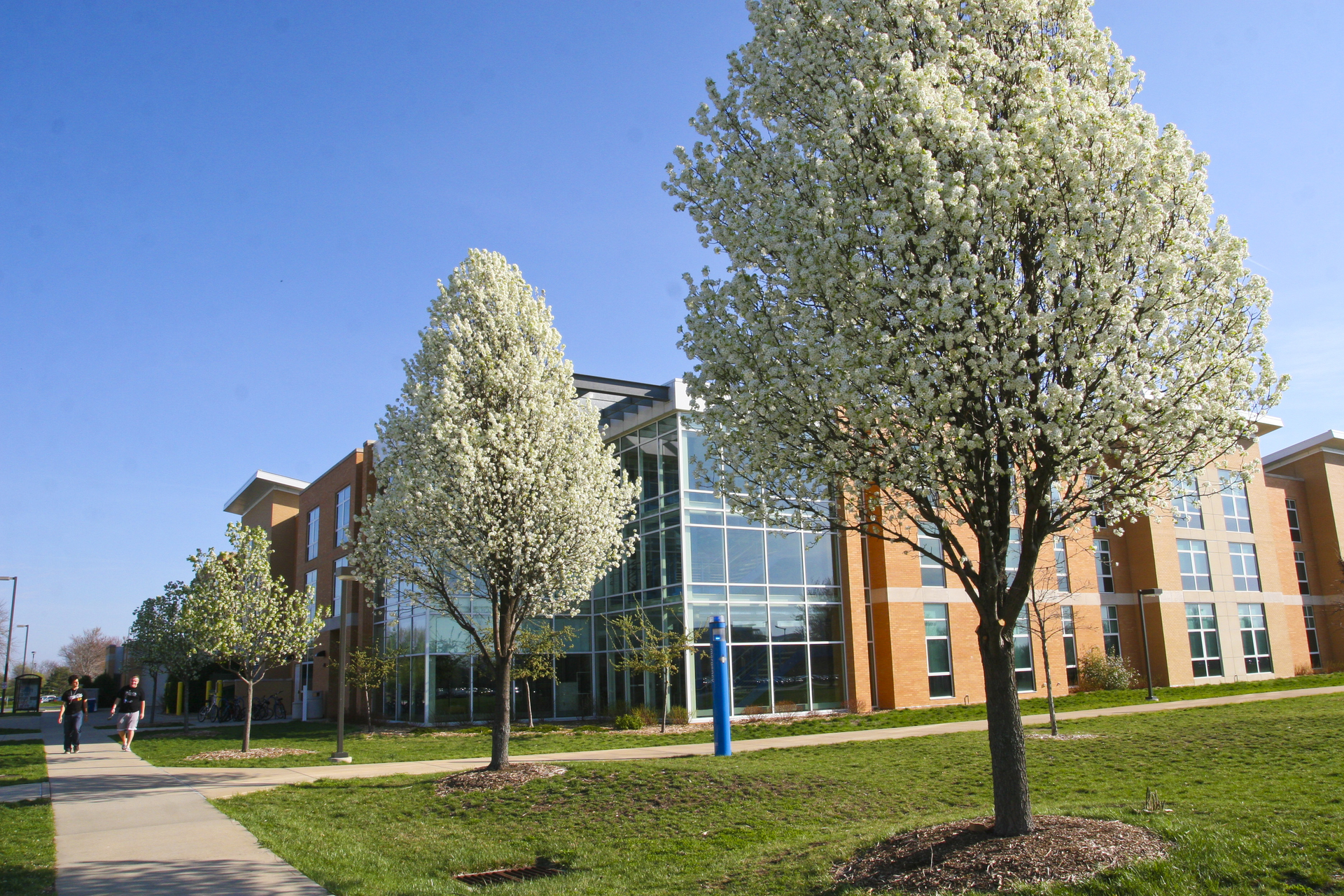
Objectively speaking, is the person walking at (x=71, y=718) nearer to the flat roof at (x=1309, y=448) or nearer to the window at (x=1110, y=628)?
the window at (x=1110, y=628)

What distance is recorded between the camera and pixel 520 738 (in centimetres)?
2252

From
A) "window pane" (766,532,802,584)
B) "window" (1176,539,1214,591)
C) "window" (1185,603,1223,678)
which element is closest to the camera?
"window pane" (766,532,802,584)

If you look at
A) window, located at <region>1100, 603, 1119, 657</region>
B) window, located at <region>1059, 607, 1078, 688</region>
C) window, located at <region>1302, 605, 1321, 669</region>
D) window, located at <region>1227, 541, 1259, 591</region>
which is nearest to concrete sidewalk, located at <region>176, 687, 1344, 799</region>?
window, located at <region>1059, 607, 1078, 688</region>

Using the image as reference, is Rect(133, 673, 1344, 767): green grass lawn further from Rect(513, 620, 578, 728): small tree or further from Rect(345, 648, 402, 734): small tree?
Rect(513, 620, 578, 728): small tree

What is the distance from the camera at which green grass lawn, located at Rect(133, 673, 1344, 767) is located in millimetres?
19562

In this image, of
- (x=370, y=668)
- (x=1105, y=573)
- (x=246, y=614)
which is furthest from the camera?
(x=1105, y=573)

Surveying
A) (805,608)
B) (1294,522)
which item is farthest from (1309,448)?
(805,608)

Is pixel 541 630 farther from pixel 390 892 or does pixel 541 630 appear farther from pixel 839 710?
pixel 390 892

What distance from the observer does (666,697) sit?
24078 millimetres

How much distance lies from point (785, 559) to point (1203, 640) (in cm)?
2180

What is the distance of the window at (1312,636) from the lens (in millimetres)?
42469

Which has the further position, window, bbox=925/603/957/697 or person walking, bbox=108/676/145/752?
window, bbox=925/603/957/697

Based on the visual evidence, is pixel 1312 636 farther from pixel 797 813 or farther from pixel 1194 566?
pixel 797 813

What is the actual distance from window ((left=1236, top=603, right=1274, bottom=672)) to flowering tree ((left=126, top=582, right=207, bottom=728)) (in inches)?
1686
